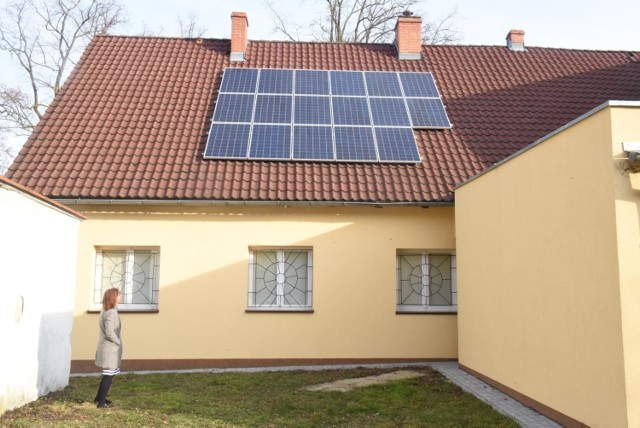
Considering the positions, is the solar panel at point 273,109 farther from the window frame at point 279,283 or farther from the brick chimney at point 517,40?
the brick chimney at point 517,40

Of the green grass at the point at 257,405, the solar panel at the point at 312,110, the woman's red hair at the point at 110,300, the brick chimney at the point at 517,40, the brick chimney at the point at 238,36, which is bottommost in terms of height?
the green grass at the point at 257,405

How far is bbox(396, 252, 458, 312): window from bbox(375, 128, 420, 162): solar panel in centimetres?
197

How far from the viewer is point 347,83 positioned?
47.0 feet

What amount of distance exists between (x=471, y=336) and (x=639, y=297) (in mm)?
4362

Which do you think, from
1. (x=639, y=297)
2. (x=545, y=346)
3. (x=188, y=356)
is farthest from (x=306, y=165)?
(x=639, y=297)

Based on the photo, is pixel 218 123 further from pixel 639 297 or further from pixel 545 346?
pixel 639 297

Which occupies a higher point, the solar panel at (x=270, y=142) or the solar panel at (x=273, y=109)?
the solar panel at (x=273, y=109)

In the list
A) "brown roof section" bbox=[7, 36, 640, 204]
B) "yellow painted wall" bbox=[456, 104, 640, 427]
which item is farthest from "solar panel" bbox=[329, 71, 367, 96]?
Result: "yellow painted wall" bbox=[456, 104, 640, 427]

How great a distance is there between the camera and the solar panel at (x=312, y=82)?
551 inches

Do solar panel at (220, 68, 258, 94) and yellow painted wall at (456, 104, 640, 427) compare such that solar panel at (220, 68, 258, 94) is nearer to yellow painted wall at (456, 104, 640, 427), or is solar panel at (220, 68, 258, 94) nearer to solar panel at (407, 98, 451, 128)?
solar panel at (407, 98, 451, 128)

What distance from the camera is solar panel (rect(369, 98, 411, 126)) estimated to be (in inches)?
517

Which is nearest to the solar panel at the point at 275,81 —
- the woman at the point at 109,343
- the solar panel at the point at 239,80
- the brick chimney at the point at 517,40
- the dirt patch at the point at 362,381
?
the solar panel at the point at 239,80

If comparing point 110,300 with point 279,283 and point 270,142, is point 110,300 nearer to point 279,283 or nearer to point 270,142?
point 279,283

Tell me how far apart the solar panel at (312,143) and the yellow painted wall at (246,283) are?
4.37 feet
